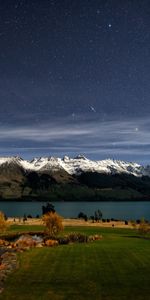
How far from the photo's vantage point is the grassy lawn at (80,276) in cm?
3244

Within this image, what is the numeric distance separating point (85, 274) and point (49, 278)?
4.01 metres

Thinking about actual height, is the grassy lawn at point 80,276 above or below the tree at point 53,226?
below

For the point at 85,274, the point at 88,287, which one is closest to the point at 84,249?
the point at 85,274

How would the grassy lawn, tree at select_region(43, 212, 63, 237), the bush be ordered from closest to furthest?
the grassy lawn → the bush → tree at select_region(43, 212, 63, 237)

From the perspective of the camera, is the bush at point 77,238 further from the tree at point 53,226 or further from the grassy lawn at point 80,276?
the grassy lawn at point 80,276

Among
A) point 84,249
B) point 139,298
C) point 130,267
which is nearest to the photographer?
point 139,298

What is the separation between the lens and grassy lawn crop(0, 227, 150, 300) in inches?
1277

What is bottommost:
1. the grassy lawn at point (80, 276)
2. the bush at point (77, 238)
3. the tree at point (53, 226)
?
the grassy lawn at point (80, 276)

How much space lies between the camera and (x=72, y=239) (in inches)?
3115

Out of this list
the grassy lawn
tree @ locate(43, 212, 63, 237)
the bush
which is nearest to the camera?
the grassy lawn

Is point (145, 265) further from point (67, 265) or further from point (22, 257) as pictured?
point (22, 257)

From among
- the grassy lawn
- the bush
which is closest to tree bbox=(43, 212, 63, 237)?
the bush

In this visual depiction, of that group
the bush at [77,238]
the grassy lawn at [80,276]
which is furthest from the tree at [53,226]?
the grassy lawn at [80,276]

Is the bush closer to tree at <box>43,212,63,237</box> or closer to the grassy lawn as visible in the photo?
tree at <box>43,212,63,237</box>
